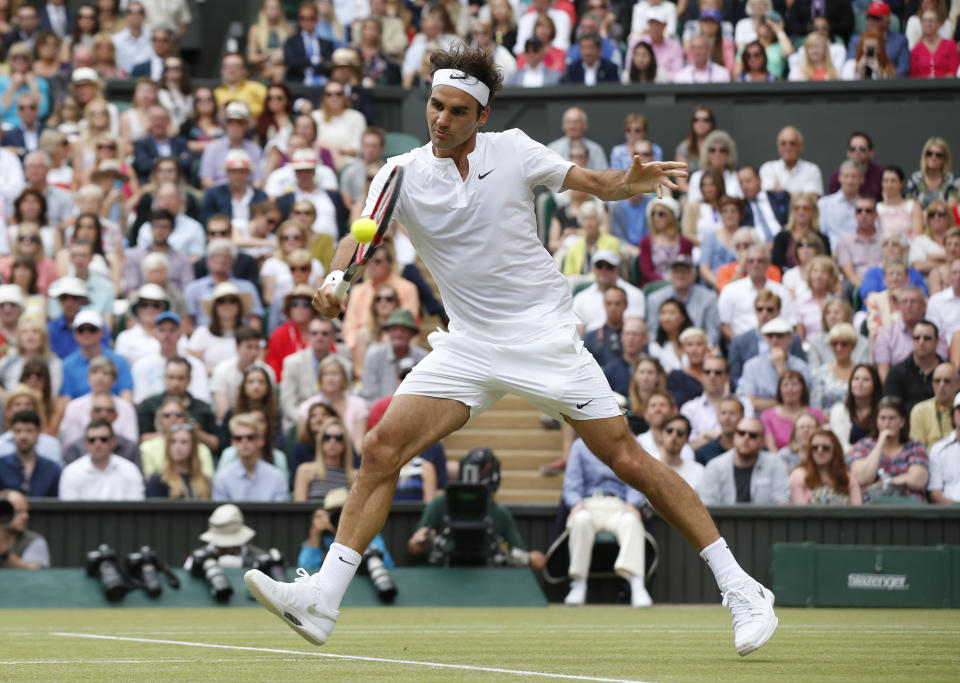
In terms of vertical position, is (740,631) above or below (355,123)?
below

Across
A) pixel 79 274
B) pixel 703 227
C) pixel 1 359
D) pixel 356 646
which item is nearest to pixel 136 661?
pixel 356 646

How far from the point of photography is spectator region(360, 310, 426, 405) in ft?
45.4

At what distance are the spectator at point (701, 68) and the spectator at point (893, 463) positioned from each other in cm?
669

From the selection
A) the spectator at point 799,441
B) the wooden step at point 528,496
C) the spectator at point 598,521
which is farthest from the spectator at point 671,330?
the spectator at point 598,521

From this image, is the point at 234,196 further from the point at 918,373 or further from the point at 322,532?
the point at 918,373

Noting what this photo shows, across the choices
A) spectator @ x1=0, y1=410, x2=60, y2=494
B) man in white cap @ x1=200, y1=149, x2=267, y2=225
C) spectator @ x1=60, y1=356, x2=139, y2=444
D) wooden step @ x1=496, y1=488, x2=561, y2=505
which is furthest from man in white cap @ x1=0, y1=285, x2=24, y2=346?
wooden step @ x1=496, y1=488, x2=561, y2=505

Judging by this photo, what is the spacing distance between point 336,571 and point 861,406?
7.60 meters

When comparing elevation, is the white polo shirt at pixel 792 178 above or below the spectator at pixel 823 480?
above

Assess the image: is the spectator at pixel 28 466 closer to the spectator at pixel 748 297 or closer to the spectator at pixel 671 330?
the spectator at pixel 671 330

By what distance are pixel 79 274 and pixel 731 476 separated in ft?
20.7

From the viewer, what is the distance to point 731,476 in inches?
494

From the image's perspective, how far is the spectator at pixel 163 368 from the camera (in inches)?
547

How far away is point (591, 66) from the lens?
18688 mm

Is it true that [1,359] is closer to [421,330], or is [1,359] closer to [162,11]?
[421,330]
